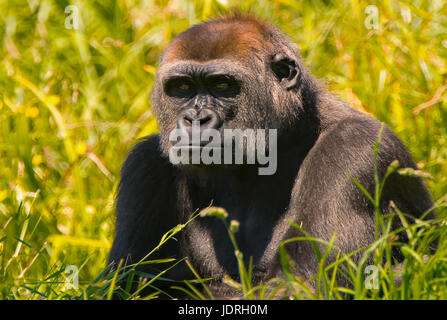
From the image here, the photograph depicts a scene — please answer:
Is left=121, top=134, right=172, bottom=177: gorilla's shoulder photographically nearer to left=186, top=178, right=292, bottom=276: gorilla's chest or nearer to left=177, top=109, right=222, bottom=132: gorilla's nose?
left=186, top=178, right=292, bottom=276: gorilla's chest

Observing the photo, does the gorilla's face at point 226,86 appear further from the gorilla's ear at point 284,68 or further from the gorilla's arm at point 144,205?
the gorilla's arm at point 144,205

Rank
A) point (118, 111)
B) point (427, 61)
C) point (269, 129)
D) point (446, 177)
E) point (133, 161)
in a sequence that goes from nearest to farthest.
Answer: point (269, 129) → point (133, 161) → point (446, 177) → point (427, 61) → point (118, 111)

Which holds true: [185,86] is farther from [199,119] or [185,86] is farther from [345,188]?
[345,188]

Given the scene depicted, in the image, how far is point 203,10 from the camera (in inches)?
268

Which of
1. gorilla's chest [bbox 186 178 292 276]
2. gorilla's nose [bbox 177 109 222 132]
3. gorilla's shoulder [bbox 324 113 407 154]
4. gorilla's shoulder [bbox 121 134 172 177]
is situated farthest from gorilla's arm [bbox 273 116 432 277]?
gorilla's shoulder [bbox 121 134 172 177]

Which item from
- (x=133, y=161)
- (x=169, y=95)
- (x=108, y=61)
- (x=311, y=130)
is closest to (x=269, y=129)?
(x=311, y=130)

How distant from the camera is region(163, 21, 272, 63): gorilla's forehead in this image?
14.5ft

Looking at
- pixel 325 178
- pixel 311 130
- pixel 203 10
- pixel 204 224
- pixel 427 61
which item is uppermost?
pixel 203 10

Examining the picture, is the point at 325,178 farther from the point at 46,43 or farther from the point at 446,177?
the point at 46,43

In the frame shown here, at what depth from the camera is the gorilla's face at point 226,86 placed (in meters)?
4.27

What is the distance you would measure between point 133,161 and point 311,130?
120cm

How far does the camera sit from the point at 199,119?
410cm

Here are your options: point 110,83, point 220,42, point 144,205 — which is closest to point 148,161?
point 144,205

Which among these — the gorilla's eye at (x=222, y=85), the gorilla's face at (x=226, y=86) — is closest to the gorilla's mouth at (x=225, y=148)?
the gorilla's face at (x=226, y=86)
